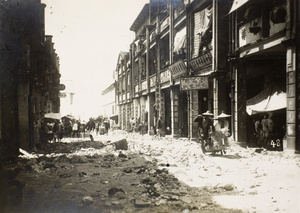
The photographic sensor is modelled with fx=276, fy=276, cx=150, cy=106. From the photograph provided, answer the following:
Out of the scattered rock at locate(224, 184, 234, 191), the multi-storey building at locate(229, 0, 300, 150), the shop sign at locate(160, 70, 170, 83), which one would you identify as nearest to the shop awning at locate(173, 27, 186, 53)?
the shop sign at locate(160, 70, 170, 83)

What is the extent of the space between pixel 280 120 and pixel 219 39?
511cm

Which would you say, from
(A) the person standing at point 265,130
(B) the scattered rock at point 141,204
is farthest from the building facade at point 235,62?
(B) the scattered rock at point 141,204

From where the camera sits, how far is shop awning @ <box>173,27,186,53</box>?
1923 centimetres

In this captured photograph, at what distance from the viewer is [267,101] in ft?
40.2

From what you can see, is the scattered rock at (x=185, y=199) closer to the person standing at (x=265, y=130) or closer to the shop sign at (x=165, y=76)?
the person standing at (x=265, y=130)

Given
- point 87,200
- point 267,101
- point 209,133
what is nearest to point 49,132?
point 209,133

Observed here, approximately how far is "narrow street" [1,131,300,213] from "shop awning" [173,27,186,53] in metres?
10.8

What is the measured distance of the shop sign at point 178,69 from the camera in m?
18.9

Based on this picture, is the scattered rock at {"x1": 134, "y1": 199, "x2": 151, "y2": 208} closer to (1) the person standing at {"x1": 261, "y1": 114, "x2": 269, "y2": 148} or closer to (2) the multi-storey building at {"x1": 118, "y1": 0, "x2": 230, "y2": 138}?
(1) the person standing at {"x1": 261, "y1": 114, "x2": 269, "y2": 148}

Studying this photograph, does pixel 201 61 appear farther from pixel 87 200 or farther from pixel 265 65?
pixel 87 200

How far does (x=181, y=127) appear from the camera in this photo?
21109 mm

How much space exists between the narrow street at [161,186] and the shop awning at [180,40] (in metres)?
10.8

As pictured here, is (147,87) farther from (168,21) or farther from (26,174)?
(26,174)

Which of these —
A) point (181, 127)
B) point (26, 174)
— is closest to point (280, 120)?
point (181, 127)
